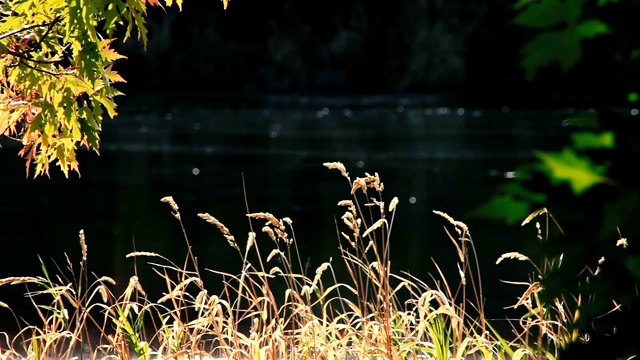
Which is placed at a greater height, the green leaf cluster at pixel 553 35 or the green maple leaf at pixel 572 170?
the green leaf cluster at pixel 553 35

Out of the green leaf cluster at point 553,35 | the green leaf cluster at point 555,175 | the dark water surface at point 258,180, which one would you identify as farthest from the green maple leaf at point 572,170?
the dark water surface at point 258,180

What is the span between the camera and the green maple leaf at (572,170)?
173 centimetres

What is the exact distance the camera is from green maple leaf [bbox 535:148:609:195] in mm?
1729

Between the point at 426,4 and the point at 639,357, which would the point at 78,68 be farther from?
the point at 426,4

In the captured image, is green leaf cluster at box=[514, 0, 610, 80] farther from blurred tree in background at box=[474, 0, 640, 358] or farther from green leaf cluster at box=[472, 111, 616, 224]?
green leaf cluster at box=[472, 111, 616, 224]

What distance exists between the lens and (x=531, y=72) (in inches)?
69.1

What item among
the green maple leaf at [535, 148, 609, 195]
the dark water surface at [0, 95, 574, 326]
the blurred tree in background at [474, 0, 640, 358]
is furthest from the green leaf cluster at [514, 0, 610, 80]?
the dark water surface at [0, 95, 574, 326]

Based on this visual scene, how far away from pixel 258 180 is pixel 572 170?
69.5ft

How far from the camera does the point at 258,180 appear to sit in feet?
75.0

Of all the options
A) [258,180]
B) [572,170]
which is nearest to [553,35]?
[572,170]

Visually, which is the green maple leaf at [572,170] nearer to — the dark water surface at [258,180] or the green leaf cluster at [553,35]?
the green leaf cluster at [553,35]

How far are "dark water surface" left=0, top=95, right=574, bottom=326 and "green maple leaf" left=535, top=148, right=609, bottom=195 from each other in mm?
4241

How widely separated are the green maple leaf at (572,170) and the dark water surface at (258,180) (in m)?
4.24

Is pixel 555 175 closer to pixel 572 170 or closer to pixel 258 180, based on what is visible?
pixel 572 170
